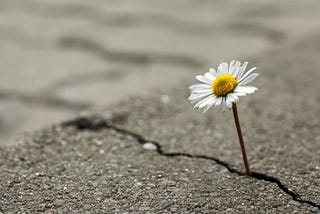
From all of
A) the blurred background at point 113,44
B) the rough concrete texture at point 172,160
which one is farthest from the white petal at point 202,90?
the blurred background at point 113,44

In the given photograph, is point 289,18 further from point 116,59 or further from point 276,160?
point 276,160

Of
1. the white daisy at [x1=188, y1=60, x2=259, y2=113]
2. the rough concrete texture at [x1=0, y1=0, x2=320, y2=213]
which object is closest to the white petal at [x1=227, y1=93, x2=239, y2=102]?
the white daisy at [x1=188, y1=60, x2=259, y2=113]

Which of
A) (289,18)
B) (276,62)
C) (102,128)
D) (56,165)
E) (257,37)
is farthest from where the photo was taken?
(289,18)

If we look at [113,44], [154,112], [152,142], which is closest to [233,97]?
[152,142]

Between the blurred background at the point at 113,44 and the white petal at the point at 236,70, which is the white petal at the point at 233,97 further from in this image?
the blurred background at the point at 113,44

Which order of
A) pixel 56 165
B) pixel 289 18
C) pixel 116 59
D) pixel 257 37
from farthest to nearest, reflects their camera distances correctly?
pixel 289 18 → pixel 257 37 → pixel 116 59 → pixel 56 165

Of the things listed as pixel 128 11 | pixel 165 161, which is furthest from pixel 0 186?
pixel 128 11
